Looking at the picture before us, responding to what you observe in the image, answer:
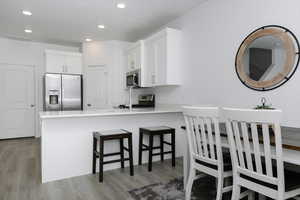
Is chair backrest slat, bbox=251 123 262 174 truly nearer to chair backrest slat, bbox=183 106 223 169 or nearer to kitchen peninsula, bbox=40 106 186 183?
chair backrest slat, bbox=183 106 223 169

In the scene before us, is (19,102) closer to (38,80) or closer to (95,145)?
(38,80)

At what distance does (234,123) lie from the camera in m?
1.57

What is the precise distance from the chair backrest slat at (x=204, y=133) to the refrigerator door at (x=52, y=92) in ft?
13.9

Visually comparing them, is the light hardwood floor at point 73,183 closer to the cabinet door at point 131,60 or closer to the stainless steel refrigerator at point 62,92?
the stainless steel refrigerator at point 62,92

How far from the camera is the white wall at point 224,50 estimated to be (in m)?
2.23

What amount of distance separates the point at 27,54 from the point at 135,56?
320 cm

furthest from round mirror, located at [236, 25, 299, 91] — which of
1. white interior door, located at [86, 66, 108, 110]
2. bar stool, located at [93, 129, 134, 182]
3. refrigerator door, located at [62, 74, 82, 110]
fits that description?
refrigerator door, located at [62, 74, 82, 110]

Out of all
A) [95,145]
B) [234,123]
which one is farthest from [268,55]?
[95,145]

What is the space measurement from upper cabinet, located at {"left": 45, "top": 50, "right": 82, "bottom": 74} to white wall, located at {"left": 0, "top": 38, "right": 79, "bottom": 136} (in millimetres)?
574

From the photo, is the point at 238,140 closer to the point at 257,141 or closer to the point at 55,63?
the point at 257,141

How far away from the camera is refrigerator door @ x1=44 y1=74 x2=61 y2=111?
5.20 meters

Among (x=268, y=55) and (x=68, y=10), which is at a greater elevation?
(x=68, y=10)

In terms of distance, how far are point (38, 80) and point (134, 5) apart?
3886 mm

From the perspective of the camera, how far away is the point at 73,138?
2.98 meters
